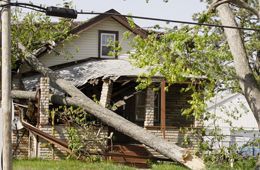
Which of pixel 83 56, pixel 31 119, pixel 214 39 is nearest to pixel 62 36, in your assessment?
pixel 83 56

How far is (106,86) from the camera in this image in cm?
2241

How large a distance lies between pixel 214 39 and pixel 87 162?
6.47 m

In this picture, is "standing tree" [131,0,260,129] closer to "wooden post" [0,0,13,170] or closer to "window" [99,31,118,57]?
"wooden post" [0,0,13,170]

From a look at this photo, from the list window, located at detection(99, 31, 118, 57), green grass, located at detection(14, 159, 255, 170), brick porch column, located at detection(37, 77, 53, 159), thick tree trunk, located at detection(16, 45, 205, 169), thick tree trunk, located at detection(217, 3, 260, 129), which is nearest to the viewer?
thick tree trunk, located at detection(217, 3, 260, 129)

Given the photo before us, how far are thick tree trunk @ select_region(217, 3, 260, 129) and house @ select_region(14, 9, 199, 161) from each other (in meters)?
5.98

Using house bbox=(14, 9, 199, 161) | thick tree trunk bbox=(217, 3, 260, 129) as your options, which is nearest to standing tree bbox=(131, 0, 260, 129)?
thick tree trunk bbox=(217, 3, 260, 129)

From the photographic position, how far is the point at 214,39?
1622 cm

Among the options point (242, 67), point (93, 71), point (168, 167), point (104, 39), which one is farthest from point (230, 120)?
point (104, 39)

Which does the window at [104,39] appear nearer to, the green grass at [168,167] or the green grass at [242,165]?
the green grass at [168,167]

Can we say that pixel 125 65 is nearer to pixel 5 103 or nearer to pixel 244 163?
pixel 244 163

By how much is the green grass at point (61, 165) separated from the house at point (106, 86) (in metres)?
1.60

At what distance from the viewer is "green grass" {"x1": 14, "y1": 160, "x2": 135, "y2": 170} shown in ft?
59.4

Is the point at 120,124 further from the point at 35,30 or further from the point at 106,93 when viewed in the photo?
the point at 35,30

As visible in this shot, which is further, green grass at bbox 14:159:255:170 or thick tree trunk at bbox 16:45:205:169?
green grass at bbox 14:159:255:170
